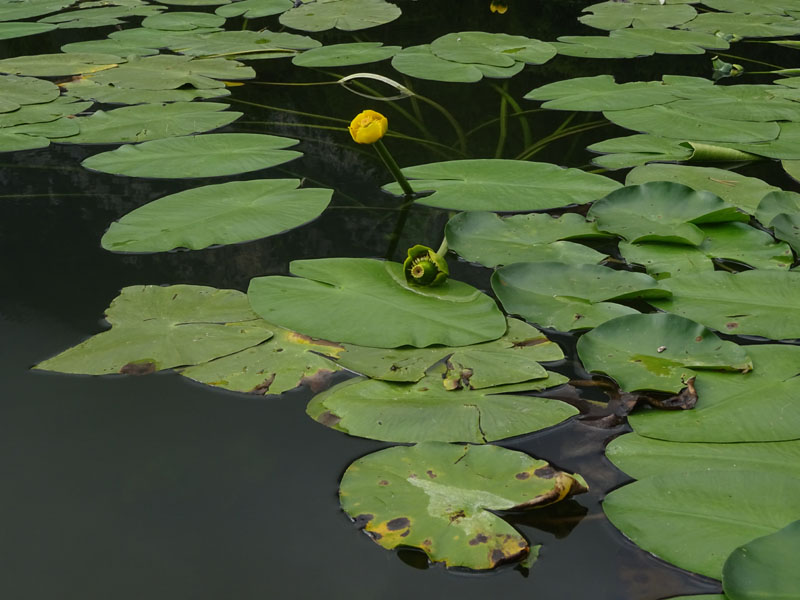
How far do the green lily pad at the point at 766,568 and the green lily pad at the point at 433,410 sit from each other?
36 centimetres

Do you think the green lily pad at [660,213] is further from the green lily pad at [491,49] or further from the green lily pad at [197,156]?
the green lily pad at [491,49]

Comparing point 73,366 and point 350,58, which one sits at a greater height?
point 350,58

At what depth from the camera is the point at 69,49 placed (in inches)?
137

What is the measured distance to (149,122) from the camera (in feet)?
8.38

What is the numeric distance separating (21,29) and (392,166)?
8.98 ft

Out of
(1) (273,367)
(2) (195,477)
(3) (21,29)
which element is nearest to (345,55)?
(3) (21,29)

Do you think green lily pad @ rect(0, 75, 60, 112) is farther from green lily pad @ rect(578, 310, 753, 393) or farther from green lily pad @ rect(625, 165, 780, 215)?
green lily pad @ rect(578, 310, 753, 393)

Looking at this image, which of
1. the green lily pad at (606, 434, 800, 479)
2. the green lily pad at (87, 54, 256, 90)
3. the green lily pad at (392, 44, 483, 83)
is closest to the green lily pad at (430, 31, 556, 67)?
the green lily pad at (392, 44, 483, 83)

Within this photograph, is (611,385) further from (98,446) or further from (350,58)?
(350,58)

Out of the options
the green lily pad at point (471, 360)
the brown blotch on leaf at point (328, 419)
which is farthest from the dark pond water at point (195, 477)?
the green lily pad at point (471, 360)

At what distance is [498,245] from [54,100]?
191 centimetres

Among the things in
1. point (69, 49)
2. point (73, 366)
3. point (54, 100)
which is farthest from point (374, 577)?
point (69, 49)

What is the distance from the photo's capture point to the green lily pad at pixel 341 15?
3.73 metres

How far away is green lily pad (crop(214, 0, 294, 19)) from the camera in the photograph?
3.97 meters
